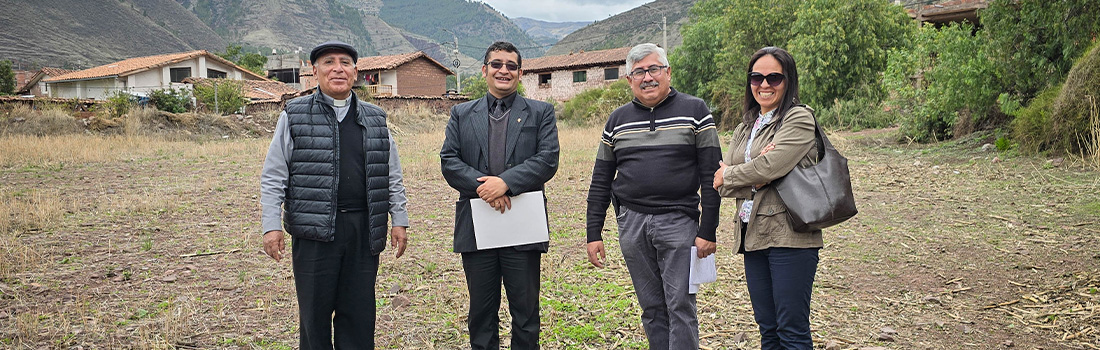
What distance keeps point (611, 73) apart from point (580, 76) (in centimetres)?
280

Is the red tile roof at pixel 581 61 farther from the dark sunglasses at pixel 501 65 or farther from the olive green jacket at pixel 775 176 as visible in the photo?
the olive green jacket at pixel 775 176

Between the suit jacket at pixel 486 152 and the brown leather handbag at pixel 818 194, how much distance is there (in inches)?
42.3

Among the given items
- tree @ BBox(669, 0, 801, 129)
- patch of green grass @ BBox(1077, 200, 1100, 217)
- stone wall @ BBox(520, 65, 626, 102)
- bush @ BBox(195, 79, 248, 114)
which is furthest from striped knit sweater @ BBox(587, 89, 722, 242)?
stone wall @ BBox(520, 65, 626, 102)

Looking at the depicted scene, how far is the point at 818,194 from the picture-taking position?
256 centimetres

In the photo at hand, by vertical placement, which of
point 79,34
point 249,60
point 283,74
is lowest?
point 283,74

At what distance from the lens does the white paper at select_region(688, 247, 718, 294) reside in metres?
2.92

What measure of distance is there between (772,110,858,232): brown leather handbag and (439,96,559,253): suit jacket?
3.53ft

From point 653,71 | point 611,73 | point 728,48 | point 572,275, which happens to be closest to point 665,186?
point 653,71

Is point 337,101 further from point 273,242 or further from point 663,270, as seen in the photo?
point 663,270

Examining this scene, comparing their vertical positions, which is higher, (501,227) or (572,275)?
(501,227)

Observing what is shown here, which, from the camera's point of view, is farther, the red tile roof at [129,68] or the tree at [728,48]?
the red tile roof at [129,68]

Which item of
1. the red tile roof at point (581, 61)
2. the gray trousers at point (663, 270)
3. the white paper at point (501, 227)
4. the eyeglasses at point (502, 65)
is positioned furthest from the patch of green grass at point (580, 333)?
the red tile roof at point (581, 61)

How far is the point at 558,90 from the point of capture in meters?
46.2

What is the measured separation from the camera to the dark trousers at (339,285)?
3100 millimetres
